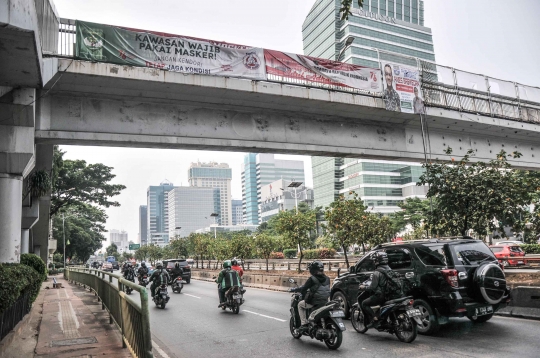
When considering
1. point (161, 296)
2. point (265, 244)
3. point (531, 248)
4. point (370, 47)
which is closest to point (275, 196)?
point (370, 47)

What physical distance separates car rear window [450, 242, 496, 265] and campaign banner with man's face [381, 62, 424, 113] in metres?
8.86

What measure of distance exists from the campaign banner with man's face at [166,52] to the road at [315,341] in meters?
7.54

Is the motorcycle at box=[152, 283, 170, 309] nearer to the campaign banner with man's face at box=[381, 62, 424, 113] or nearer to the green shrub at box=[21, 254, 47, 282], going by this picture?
the green shrub at box=[21, 254, 47, 282]

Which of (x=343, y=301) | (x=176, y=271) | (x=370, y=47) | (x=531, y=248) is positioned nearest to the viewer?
(x=343, y=301)

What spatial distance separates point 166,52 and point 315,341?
953 cm

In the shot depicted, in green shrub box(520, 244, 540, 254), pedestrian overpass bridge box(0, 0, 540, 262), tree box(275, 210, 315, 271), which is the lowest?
green shrub box(520, 244, 540, 254)

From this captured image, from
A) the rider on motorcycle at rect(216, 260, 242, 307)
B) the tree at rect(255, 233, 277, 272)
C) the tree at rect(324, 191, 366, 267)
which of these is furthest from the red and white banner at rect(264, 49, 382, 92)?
the tree at rect(255, 233, 277, 272)

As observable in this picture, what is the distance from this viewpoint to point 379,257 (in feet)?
28.7

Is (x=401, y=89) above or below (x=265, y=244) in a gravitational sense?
above

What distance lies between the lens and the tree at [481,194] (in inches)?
526

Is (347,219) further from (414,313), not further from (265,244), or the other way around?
(414,313)

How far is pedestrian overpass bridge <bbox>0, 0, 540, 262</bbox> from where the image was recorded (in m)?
11.1

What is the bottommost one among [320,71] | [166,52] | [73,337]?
[73,337]

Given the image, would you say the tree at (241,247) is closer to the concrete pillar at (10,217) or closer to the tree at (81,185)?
the tree at (81,185)
